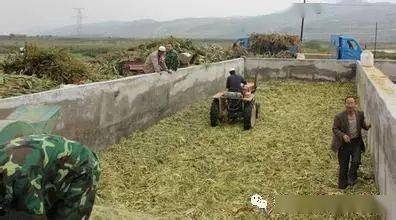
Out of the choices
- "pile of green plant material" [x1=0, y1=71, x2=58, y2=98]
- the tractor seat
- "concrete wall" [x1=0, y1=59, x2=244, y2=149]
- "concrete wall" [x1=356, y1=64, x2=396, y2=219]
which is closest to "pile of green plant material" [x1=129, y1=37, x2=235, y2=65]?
"concrete wall" [x1=0, y1=59, x2=244, y2=149]

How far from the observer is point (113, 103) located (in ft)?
35.4

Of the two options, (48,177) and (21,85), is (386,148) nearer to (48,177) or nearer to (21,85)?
(48,177)

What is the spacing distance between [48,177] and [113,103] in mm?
7651

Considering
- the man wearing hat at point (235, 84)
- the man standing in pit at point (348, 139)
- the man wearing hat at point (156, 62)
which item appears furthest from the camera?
the man wearing hat at point (156, 62)

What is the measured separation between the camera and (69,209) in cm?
333

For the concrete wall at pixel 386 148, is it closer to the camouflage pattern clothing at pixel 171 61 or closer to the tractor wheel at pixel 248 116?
the tractor wheel at pixel 248 116

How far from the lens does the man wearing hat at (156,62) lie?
13.6m

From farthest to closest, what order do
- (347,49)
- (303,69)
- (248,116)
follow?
(347,49)
(303,69)
(248,116)

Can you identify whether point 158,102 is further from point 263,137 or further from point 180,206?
point 180,206

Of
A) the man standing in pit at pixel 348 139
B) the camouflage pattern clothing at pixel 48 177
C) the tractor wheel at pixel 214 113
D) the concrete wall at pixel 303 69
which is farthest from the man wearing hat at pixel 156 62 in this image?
the camouflage pattern clothing at pixel 48 177

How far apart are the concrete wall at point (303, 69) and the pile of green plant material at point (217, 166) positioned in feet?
25.2

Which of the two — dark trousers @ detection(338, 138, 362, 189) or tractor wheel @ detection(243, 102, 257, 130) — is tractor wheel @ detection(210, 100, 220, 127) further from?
dark trousers @ detection(338, 138, 362, 189)

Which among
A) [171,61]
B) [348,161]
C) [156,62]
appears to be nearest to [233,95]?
[156,62]

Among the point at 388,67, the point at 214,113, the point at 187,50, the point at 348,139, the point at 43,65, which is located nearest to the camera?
the point at 348,139
